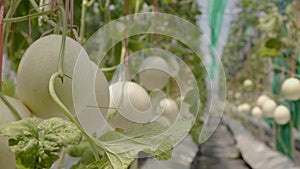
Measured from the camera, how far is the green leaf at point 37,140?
28 cm

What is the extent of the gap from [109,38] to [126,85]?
0.41 m

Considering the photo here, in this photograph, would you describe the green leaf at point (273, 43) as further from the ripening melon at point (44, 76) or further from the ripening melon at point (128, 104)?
the ripening melon at point (44, 76)

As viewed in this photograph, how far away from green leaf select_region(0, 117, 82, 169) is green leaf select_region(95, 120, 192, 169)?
4 centimetres

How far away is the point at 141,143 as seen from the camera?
335mm

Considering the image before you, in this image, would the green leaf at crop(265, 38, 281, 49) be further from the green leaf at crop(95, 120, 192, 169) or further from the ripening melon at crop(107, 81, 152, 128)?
the green leaf at crop(95, 120, 192, 169)

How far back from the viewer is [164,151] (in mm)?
320

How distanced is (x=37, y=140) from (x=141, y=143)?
9cm

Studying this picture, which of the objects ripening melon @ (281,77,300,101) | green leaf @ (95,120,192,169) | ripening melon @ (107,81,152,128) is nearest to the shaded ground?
ripening melon @ (281,77,300,101)

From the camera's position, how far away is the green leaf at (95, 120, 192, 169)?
31 cm

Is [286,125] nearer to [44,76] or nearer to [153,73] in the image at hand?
[153,73]

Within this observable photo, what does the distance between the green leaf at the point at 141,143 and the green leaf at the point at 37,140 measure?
39 millimetres

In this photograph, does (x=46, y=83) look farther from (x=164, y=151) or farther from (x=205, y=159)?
(x=205, y=159)

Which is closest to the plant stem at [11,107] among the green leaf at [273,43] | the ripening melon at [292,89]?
the ripening melon at [292,89]

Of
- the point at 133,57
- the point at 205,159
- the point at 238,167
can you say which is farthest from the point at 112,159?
the point at 205,159
